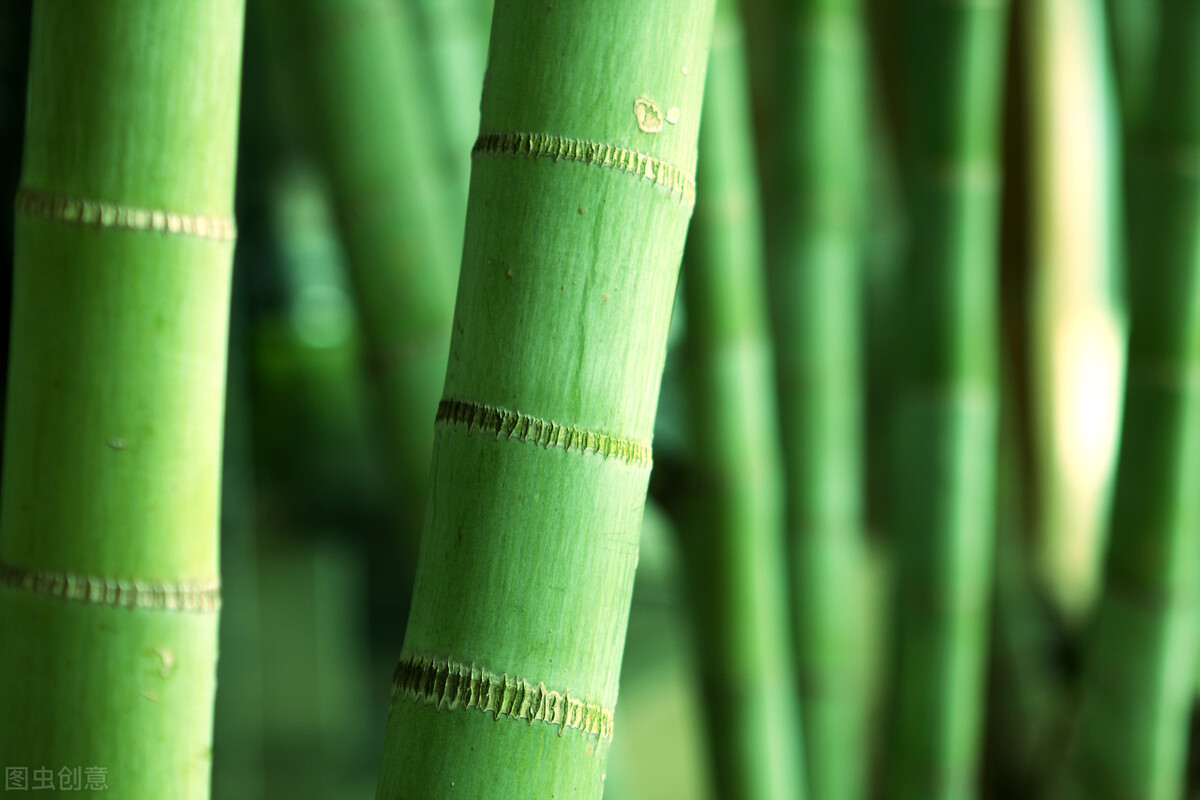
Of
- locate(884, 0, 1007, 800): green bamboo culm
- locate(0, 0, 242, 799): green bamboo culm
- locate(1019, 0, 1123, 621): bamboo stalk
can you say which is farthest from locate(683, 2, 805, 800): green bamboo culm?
locate(1019, 0, 1123, 621): bamboo stalk

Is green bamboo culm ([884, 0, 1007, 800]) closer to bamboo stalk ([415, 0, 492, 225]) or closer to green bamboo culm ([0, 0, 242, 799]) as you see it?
bamboo stalk ([415, 0, 492, 225])

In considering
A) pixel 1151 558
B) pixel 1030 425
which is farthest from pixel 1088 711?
pixel 1030 425

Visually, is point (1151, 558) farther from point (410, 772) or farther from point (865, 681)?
point (865, 681)

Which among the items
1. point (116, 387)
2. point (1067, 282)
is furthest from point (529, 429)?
point (1067, 282)

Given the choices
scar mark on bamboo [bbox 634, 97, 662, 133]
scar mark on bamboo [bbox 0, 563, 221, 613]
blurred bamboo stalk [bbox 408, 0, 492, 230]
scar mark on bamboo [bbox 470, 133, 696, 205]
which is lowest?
scar mark on bamboo [bbox 0, 563, 221, 613]

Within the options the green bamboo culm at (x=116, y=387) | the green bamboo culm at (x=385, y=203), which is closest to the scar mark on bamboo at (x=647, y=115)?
the green bamboo culm at (x=116, y=387)

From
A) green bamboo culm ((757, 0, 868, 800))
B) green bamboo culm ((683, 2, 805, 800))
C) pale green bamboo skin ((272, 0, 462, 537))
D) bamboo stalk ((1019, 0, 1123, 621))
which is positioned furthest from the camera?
bamboo stalk ((1019, 0, 1123, 621))

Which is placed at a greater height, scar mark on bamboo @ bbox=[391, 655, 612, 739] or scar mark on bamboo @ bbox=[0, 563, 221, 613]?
scar mark on bamboo @ bbox=[0, 563, 221, 613]
